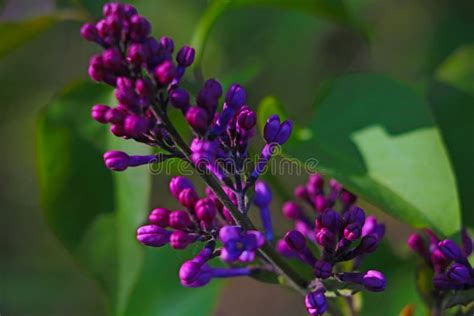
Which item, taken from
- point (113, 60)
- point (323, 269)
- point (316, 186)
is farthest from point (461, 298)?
point (113, 60)

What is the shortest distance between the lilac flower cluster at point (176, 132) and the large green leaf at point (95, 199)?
1.72 ft

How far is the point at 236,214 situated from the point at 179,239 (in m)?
0.15

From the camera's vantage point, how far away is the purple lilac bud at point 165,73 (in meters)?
1.65

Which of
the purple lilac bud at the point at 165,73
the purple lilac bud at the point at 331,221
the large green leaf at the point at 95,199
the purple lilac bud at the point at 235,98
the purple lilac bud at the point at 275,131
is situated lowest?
the large green leaf at the point at 95,199

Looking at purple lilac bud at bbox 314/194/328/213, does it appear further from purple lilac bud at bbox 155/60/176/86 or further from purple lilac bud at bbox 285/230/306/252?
purple lilac bud at bbox 155/60/176/86

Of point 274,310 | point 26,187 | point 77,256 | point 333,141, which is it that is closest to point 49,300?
point 26,187

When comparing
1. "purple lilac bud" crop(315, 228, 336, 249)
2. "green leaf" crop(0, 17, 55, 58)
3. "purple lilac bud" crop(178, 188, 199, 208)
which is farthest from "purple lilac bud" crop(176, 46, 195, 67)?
"green leaf" crop(0, 17, 55, 58)

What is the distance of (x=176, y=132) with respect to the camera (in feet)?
5.59

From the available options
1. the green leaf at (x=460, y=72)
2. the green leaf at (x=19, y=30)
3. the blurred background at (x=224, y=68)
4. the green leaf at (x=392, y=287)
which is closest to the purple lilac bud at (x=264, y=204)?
the green leaf at (x=392, y=287)

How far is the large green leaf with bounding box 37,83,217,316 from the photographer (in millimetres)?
2355

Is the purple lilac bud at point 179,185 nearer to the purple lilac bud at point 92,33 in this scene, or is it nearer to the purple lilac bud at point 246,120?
the purple lilac bud at point 246,120

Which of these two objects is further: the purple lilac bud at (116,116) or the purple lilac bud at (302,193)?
the purple lilac bud at (302,193)

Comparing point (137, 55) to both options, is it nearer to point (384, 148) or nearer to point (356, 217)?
point (356, 217)

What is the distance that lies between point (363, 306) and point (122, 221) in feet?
2.93
